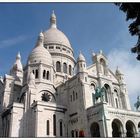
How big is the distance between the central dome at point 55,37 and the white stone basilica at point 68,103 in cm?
850

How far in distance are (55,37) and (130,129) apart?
32.9 metres

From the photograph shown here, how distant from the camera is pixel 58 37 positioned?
201ft

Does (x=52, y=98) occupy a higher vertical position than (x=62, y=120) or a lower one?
higher

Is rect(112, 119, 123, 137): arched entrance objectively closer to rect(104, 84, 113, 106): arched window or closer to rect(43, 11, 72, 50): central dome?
rect(104, 84, 113, 106): arched window

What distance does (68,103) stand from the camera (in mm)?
42281

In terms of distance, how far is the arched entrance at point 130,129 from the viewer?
37144 millimetres

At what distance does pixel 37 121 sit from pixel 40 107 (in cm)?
260

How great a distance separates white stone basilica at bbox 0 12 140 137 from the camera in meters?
36.0

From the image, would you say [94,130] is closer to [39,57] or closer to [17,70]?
[39,57]

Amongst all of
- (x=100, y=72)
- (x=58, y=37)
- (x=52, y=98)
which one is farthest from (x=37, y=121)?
(x=58, y=37)

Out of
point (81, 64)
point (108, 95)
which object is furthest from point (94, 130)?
point (81, 64)

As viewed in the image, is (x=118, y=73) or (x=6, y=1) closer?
(x=6, y=1)

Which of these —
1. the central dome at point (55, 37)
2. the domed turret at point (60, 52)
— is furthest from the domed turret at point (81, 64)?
the central dome at point (55, 37)

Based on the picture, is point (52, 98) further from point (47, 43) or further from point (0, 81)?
point (47, 43)
